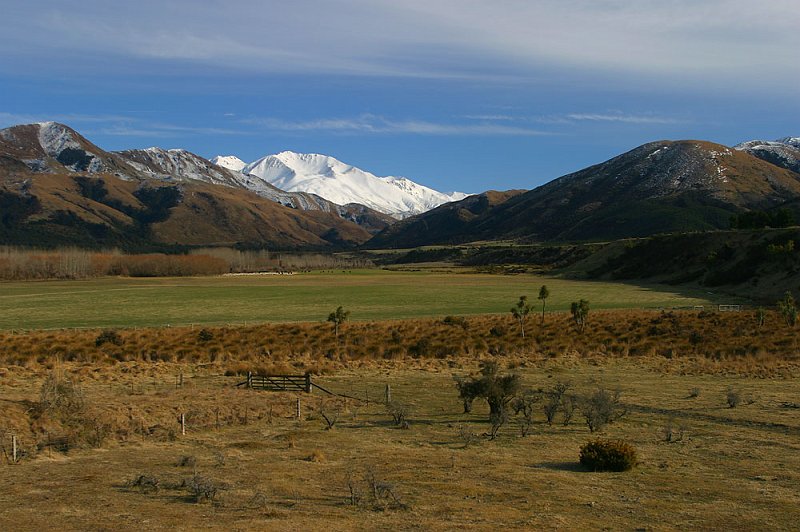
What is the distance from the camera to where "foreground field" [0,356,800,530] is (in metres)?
16.2

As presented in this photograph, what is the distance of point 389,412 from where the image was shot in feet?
96.6

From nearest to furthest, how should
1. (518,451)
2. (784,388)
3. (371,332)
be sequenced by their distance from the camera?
(518,451) → (784,388) → (371,332)

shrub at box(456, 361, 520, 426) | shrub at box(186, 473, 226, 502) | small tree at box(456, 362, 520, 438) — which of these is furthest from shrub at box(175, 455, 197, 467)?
shrub at box(456, 361, 520, 426)

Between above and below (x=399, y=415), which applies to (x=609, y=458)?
above

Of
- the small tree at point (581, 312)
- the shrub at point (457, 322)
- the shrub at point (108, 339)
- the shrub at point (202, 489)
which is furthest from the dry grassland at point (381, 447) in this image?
the shrub at point (457, 322)

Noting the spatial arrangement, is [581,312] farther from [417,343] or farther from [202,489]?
[202,489]

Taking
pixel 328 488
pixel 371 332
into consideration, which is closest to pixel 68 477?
pixel 328 488

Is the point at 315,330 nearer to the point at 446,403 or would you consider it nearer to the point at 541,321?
the point at 541,321

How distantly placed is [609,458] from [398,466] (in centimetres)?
637

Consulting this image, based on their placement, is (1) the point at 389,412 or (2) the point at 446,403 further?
(2) the point at 446,403

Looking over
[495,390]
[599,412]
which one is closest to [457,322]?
[495,390]

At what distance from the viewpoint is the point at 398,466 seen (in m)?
21.4

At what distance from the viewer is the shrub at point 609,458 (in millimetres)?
20531

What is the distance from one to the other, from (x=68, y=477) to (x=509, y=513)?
503 inches
